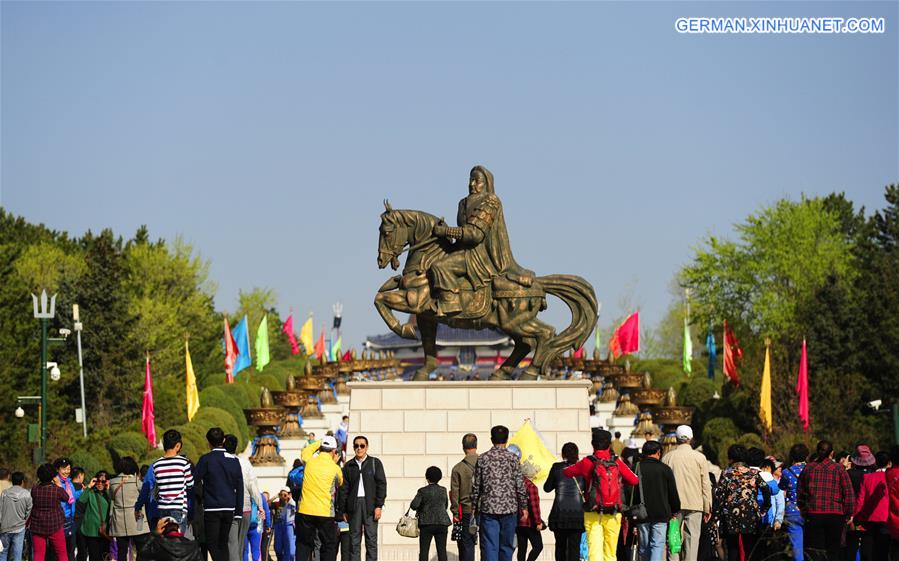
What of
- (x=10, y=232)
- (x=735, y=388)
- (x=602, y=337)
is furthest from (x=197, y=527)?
(x=602, y=337)

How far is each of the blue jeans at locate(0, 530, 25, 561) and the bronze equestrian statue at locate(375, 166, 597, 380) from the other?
24.8 ft

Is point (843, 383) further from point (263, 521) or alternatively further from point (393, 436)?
point (263, 521)

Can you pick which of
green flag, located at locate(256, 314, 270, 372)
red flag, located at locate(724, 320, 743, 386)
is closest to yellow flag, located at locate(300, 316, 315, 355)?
green flag, located at locate(256, 314, 270, 372)

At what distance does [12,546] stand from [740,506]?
7.36m

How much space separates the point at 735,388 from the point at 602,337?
55.1 metres

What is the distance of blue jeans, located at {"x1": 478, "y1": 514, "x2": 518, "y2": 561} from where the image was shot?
44.3 feet

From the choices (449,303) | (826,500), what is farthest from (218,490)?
(449,303)

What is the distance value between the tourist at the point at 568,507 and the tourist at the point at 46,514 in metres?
5.06

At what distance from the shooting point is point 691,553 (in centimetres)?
1463

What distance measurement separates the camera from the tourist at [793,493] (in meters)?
14.2

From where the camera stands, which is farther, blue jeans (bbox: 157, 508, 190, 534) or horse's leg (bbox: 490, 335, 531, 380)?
horse's leg (bbox: 490, 335, 531, 380)

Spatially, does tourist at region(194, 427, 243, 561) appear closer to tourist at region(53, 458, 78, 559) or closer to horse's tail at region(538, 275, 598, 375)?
tourist at region(53, 458, 78, 559)

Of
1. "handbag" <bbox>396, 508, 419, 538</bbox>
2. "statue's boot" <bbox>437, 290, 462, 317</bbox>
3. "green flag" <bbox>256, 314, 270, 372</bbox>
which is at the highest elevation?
"green flag" <bbox>256, 314, 270, 372</bbox>

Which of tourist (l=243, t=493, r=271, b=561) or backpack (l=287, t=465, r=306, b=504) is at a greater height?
backpack (l=287, t=465, r=306, b=504)
